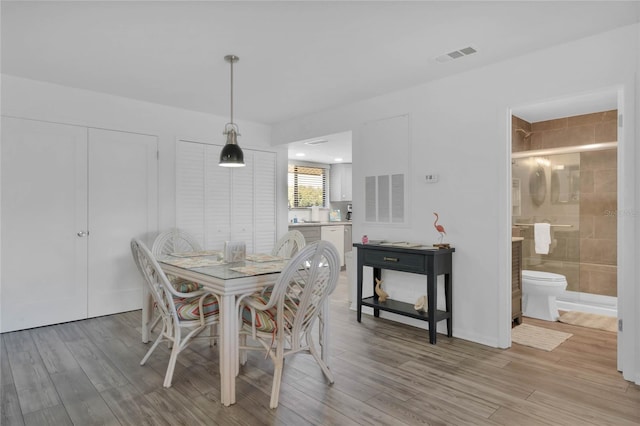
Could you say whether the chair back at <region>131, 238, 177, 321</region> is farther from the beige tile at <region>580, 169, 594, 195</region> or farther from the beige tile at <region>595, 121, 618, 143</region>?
the beige tile at <region>595, 121, 618, 143</region>

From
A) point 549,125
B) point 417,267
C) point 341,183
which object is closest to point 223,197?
point 417,267

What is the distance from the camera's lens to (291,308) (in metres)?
2.39

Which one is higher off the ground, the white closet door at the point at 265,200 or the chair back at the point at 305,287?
the white closet door at the point at 265,200

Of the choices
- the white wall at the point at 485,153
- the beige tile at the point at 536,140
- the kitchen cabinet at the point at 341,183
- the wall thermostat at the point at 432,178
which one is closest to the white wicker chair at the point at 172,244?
the white wall at the point at 485,153

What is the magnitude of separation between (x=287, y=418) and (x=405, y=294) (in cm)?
207

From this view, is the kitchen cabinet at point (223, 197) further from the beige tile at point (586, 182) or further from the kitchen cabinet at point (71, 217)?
the beige tile at point (586, 182)

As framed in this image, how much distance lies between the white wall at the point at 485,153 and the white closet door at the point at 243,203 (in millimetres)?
2188

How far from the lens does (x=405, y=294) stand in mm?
3807

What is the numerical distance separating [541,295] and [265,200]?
3627 millimetres

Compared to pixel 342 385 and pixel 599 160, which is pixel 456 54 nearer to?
pixel 342 385

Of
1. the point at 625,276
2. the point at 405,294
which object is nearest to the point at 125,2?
the point at 405,294

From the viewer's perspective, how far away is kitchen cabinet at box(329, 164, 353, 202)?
7.91 metres

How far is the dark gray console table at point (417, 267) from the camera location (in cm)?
317

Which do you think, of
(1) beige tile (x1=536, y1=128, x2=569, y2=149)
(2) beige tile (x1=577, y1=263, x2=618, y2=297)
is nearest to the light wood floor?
(2) beige tile (x1=577, y1=263, x2=618, y2=297)
